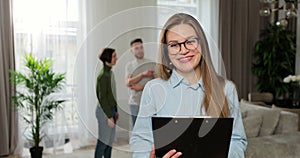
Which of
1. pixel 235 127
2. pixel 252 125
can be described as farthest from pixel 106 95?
pixel 252 125

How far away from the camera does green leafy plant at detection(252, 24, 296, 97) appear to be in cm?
532

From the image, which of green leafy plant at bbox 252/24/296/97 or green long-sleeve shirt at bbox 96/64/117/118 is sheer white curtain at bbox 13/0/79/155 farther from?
green long-sleeve shirt at bbox 96/64/117/118

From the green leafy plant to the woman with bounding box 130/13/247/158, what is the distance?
183 inches

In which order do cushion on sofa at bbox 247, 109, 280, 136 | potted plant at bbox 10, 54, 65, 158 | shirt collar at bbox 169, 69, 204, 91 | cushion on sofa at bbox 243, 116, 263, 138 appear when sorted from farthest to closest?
potted plant at bbox 10, 54, 65, 158
cushion on sofa at bbox 247, 109, 280, 136
cushion on sofa at bbox 243, 116, 263, 138
shirt collar at bbox 169, 69, 204, 91

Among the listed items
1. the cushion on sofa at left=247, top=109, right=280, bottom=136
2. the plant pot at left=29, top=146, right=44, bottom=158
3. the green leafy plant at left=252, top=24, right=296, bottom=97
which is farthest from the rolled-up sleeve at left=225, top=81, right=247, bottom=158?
the green leafy plant at left=252, top=24, right=296, bottom=97

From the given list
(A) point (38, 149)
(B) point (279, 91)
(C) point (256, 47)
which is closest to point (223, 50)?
(C) point (256, 47)

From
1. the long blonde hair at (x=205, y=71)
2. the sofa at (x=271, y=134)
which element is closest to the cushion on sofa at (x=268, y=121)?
the sofa at (x=271, y=134)

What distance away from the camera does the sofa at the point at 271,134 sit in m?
2.64

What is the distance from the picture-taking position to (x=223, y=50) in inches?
208

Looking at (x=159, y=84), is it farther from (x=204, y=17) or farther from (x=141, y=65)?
(x=204, y=17)

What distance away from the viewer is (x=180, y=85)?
940 millimetres

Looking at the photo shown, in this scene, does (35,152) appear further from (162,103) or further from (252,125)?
(162,103)

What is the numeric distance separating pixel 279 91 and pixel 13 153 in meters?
3.87

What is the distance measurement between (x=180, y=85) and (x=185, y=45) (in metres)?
0.11
